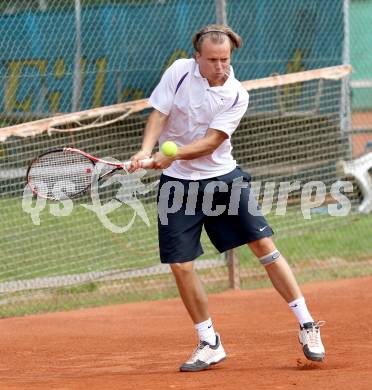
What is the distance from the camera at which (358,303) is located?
30.6ft

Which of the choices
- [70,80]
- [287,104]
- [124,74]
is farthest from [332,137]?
[70,80]

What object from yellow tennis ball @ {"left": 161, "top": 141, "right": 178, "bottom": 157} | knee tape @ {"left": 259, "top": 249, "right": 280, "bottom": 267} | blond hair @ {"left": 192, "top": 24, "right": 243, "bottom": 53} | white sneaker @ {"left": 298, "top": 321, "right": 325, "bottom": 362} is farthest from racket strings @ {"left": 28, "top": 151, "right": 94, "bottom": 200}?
white sneaker @ {"left": 298, "top": 321, "right": 325, "bottom": 362}

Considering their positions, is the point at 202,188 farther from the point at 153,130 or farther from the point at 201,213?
the point at 153,130

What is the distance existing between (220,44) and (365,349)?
228 centimetres

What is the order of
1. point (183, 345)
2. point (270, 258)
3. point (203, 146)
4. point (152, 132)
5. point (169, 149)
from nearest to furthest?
point (169, 149), point (203, 146), point (152, 132), point (270, 258), point (183, 345)

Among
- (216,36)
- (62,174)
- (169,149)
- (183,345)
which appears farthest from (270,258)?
(183,345)

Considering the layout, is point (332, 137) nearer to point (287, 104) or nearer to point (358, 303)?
point (287, 104)

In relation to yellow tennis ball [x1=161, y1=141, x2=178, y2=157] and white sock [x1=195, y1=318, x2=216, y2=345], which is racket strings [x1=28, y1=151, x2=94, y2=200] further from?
white sock [x1=195, y1=318, x2=216, y2=345]

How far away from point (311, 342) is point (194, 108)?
152 centimetres

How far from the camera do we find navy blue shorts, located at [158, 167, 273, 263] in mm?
6309

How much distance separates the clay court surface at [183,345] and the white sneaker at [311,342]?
0.27ft

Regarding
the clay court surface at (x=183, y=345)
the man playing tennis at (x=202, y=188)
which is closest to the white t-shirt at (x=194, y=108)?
the man playing tennis at (x=202, y=188)

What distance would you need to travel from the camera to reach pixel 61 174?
22.5 feet

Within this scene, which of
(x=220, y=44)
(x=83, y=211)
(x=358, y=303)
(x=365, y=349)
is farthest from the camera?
(x=83, y=211)
